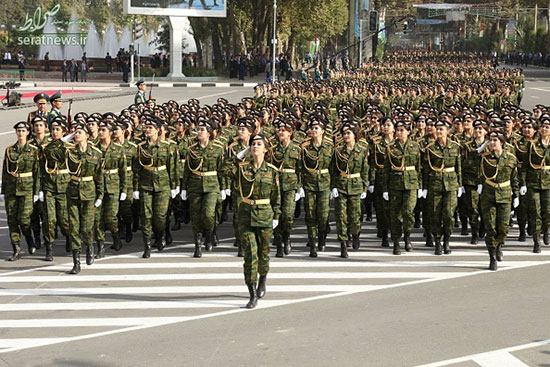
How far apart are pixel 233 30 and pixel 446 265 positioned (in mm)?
56179

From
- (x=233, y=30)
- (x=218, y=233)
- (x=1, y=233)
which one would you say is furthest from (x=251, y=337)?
(x=233, y=30)

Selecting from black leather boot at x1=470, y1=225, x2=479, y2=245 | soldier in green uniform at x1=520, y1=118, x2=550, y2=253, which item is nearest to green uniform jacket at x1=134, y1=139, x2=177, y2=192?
black leather boot at x1=470, y1=225, x2=479, y2=245

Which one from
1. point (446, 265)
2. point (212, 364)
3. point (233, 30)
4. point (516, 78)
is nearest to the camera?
point (212, 364)

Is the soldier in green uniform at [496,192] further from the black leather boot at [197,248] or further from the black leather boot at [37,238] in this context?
the black leather boot at [37,238]

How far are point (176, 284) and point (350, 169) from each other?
11.0 feet

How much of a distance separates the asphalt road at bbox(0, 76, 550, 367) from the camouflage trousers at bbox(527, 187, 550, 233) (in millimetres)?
513

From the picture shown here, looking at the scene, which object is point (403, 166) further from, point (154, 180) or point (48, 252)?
point (48, 252)

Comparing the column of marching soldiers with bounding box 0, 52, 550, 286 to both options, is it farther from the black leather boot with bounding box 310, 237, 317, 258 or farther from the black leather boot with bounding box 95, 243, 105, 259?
the black leather boot with bounding box 95, 243, 105, 259

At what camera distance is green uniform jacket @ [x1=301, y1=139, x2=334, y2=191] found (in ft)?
48.7

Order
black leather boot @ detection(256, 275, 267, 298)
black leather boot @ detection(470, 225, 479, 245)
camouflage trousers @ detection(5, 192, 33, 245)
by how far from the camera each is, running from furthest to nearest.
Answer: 1. black leather boot @ detection(470, 225, 479, 245)
2. camouflage trousers @ detection(5, 192, 33, 245)
3. black leather boot @ detection(256, 275, 267, 298)

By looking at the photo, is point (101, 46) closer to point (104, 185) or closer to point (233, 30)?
point (233, 30)

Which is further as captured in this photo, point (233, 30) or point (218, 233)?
point (233, 30)

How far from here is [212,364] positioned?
30.5ft

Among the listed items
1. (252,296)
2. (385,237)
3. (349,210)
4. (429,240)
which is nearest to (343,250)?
(349,210)
